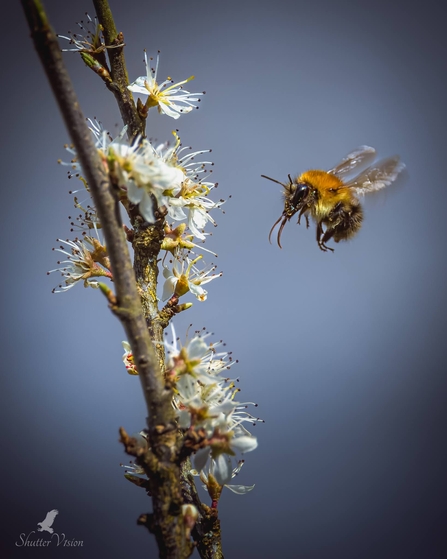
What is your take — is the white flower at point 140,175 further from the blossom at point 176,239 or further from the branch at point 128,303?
the blossom at point 176,239

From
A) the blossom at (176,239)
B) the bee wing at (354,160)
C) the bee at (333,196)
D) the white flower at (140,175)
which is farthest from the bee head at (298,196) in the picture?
the white flower at (140,175)

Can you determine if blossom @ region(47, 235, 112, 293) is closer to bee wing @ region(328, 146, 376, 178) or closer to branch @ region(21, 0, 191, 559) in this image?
branch @ region(21, 0, 191, 559)

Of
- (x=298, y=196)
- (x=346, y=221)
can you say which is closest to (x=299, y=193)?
(x=298, y=196)

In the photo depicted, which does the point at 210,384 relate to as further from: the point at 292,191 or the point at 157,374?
the point at 292,191

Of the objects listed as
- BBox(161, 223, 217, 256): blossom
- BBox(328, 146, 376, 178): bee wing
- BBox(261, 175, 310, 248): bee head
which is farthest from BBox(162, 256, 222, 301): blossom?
BBox(328, 146, 376, 178): bee wing

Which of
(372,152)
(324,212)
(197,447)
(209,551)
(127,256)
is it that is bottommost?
(209,551)

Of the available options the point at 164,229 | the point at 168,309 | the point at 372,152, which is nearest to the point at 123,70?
the point at 164,229

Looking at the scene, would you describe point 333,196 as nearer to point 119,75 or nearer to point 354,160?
point 354,160
